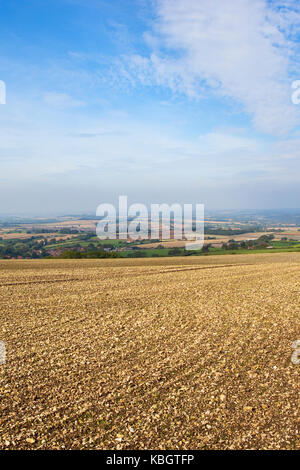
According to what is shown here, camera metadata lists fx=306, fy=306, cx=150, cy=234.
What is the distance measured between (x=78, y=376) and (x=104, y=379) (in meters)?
0.57

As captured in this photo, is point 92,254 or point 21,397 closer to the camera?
point 21,397

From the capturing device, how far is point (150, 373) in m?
6.56

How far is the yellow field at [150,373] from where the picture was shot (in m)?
4.82

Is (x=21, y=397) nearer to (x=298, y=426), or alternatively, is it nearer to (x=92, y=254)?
(x=298, y=426)

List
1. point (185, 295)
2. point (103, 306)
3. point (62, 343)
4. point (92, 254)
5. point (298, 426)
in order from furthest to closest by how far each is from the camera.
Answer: point (92, 254)
point (185, 295)
point (103, 306)
point (62, 343)
point (298, 426)

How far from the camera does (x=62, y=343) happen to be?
815 centimetres

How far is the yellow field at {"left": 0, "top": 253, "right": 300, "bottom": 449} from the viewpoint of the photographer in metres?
4.82

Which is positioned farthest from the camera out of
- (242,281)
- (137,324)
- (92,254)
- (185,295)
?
(92,254)

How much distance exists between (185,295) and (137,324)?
13.5 ft

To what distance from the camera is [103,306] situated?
38.3 ft

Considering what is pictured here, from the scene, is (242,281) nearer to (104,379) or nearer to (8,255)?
(104,379)

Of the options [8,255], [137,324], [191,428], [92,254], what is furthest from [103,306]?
[8,255]

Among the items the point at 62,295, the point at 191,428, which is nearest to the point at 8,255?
the point at 62,295
